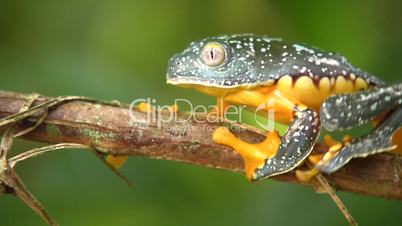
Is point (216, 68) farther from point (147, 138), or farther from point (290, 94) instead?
point (147, 138)

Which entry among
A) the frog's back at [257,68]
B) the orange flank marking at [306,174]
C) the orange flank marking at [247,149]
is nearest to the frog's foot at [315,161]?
the orange flank marking at [306,174]

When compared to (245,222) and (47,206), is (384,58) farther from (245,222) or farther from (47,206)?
(47,206)

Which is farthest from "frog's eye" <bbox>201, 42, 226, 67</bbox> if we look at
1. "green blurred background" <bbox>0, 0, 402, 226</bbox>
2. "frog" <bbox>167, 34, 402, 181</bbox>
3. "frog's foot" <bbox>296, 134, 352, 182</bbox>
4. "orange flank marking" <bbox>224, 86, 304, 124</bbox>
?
"green blurred background" <bbox>0, 0, 402, 226</bbox>

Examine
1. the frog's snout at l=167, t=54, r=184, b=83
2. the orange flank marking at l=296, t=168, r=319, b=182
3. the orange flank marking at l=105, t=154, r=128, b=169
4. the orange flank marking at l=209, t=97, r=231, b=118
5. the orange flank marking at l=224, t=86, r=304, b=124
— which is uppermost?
the frog's snout at l=167, t=54, r=184, b=83

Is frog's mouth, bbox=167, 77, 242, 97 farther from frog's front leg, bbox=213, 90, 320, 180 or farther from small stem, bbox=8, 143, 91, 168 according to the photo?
small stem, bbox=8, 143, 91, 168

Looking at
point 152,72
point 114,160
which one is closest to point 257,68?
point 114,160

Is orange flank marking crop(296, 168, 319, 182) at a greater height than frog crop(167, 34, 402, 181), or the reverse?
frog crop(167, 34, 402, 181)
